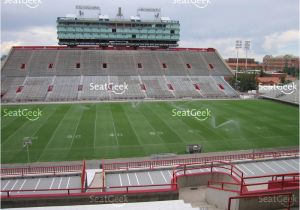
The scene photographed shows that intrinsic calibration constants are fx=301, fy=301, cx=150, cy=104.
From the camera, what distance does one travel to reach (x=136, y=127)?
31.5 meters

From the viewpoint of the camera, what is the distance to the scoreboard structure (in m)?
72.2

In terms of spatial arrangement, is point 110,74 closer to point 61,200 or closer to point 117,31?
point 117,31

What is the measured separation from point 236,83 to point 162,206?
193 ft

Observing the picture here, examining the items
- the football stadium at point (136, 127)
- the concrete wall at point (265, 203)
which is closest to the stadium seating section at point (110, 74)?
the football stadium at point (136, 127)

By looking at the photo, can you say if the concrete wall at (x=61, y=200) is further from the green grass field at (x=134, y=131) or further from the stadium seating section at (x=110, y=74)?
the stadium seating section at (x=110, y=74)

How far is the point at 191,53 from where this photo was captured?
77750 mm

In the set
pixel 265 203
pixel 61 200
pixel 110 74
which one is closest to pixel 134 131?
pixel 61 200

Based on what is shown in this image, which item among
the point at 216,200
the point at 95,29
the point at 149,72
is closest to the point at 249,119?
the point at 216,200

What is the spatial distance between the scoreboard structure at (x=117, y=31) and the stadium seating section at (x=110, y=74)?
8.09ft

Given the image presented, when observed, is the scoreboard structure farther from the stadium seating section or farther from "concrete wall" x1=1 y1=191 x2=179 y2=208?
"concrete wall" x1=1 y1=191 x2=179 y2=208

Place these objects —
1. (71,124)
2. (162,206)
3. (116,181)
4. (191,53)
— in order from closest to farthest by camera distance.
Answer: (162,206) < (116,181) < (71,124) < (191,53)

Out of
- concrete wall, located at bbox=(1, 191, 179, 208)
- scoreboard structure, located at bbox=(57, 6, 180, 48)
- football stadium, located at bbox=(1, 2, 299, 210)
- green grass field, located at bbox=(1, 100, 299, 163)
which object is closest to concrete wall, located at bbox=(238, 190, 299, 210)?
football stadium, located at bbox=(1, 2, 299, 210)

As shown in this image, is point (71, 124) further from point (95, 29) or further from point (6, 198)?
point (95, 29)

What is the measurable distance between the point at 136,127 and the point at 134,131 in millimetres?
1638
